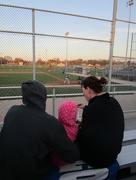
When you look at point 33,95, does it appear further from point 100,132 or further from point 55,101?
point 55,101

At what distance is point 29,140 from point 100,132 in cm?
74

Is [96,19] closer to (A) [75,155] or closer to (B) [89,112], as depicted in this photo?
(B) [89,112]

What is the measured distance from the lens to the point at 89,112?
5.18 feet

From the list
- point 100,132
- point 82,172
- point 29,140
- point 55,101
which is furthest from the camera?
point 55,101

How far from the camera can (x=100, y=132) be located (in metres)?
1.57

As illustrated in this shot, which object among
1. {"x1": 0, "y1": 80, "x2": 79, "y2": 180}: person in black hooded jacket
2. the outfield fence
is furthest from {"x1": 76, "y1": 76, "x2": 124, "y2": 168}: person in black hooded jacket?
A: the outfield fence

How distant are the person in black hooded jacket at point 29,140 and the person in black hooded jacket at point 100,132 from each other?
34cm

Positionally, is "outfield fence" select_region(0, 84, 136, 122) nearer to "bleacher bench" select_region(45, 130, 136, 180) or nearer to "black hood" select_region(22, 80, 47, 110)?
"bleacher bench" select_region(45, 130, 136, 180)

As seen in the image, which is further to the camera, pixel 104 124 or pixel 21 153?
pixel 104 124

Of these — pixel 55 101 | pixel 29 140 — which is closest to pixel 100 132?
pixel 29 140

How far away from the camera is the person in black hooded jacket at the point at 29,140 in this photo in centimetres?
124

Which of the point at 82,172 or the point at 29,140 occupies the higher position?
the point at 29,140

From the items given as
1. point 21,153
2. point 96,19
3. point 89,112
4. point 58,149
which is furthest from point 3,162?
point 96,19

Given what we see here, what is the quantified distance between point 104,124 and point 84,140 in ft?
0.94
